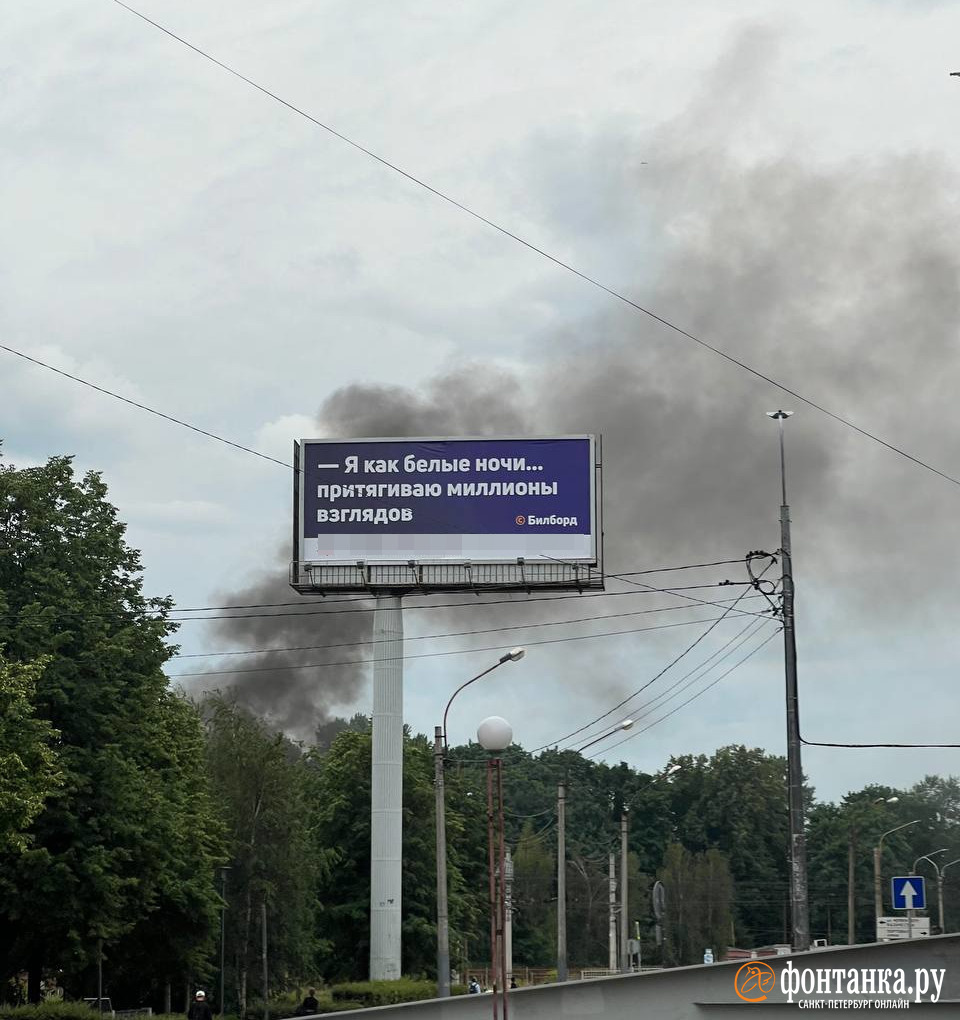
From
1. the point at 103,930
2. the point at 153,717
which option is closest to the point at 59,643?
the point at 153,717

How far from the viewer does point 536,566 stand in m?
53.9

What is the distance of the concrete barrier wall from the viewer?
2189 centimetres

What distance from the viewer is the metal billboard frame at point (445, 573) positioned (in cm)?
5372

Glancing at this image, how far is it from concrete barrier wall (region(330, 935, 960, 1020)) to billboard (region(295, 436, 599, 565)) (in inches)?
1247

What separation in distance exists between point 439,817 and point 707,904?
98666 millimetres

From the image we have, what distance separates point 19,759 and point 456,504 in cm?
2225

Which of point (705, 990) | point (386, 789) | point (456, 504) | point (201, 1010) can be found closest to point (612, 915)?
point (386, 789)

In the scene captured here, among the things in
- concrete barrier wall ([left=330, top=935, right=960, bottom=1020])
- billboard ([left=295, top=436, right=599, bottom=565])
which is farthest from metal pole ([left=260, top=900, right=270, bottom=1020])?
concrete barrier wall ([left=330, top=935, right=960, bottom=1020])

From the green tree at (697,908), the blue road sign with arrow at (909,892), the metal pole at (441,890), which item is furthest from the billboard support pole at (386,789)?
the green tree at (697,908)

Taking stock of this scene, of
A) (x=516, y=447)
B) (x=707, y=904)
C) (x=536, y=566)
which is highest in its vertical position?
(x=516, y=447)

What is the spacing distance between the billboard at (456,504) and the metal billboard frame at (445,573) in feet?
0.36

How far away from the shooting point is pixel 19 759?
3534 cm

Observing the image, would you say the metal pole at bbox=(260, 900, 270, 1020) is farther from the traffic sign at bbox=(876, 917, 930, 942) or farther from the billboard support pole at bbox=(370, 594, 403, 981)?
the traffic sign at bbox=(876, 917, 930, 942)

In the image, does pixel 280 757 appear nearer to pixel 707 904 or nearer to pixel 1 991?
pixel 1 991
